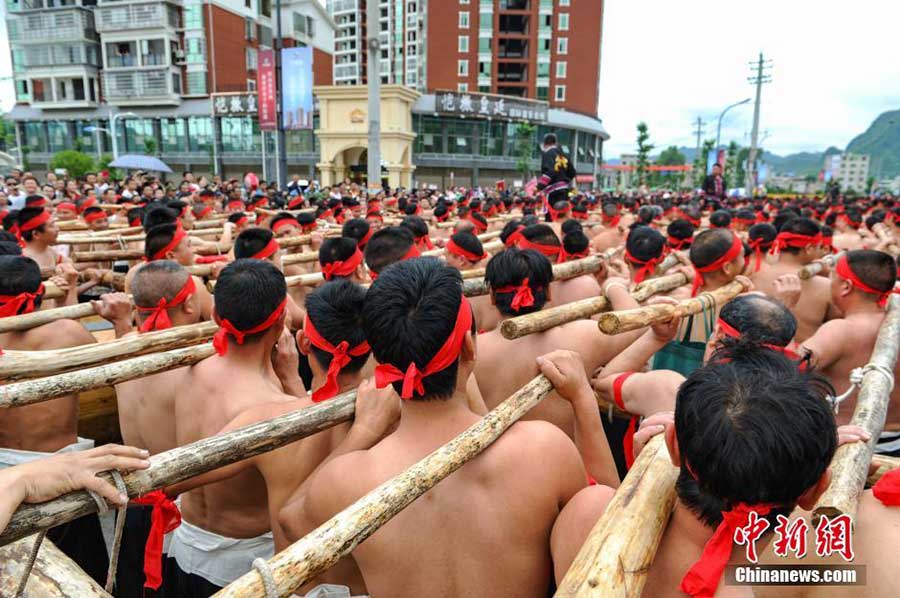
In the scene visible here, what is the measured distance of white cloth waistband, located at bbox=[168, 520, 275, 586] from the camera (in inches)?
116

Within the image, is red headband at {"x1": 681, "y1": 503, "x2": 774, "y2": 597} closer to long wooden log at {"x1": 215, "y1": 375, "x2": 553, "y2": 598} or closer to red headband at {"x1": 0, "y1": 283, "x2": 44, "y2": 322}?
long wooden log at {"x1": 215, "y1": 375, "x2": 553, "y2": 598}

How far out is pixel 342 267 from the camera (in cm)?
550

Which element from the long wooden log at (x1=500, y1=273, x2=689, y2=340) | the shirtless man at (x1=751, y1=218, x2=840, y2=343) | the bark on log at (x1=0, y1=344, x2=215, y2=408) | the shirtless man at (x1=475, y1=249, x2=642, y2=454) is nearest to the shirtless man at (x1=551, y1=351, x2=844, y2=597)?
the long wooden log at (x1=500, y1=273, x2=689, y2=340)

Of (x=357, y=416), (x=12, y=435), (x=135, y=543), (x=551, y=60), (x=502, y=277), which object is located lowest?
(x=135, y=543)

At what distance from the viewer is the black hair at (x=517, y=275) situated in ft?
12.1

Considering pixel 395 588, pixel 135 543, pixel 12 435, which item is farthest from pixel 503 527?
pixel 12 435

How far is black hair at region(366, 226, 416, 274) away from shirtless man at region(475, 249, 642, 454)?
1.85 m

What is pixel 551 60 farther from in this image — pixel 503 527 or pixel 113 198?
pixel 503 527

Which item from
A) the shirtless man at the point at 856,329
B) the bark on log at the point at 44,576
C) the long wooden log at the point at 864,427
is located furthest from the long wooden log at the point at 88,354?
the shirtless man at the point at 856,329

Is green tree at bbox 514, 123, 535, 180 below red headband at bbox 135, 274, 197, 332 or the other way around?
the other way around

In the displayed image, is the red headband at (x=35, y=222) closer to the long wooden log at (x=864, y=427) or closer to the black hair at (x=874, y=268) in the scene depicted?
the long wooden log at (x=864, y=427)

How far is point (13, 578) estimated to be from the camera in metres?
1.71

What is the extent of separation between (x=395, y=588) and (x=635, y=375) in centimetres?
179

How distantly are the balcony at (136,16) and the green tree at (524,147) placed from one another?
104 feet
